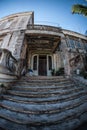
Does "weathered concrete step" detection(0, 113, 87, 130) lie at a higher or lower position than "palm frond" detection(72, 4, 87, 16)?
lower

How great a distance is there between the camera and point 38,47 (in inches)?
548

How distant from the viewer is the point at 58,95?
5551mm

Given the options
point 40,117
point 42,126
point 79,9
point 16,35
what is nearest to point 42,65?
point 16,35

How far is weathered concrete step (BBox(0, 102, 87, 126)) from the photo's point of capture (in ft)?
11.2

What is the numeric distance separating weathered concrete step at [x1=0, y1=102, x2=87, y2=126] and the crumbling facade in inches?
98.9

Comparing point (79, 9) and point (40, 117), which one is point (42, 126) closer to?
point (40, 117)

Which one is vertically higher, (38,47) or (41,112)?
(38,47)

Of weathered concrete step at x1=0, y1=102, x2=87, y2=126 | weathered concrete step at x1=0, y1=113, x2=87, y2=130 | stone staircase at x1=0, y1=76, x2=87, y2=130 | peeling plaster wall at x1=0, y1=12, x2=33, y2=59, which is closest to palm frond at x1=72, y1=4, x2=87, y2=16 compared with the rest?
stone staircase at x1=0, y1=76, x2=87, y2=130

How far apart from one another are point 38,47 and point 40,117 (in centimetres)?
1094

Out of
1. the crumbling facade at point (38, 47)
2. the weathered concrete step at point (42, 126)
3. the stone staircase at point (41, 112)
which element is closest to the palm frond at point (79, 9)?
the crumbling facade at point (38, 47)

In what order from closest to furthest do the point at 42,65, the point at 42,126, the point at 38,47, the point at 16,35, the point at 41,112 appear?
the point at 42,126, the point at 41,112, the point at 16,35, the point at 38,47, the point at 42,65

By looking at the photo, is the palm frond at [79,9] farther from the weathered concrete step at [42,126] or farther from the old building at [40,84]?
the weathered concrete step at [42,126]

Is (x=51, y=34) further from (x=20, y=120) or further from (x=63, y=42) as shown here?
(x=20, y=120)

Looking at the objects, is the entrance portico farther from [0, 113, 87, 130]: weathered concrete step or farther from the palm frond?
[0, 113, 87, 130]: weathered concrete step
